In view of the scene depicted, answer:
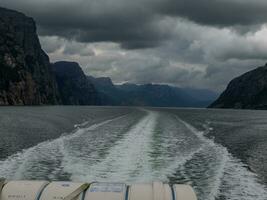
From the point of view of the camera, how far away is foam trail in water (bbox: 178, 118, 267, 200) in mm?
20844

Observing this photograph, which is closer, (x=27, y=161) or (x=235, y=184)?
(x=235, y=184)

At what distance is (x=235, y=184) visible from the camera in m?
23.4

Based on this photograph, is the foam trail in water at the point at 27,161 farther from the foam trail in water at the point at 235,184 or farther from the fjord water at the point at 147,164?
the foam trail in water at the point at 235,184

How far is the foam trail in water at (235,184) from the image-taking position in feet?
68.4

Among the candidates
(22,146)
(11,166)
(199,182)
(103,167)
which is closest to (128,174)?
(103,167)

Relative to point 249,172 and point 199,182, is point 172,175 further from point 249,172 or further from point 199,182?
point 249,172

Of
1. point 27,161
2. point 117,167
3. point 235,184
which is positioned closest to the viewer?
point 235,184

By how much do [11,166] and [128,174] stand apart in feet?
27.0

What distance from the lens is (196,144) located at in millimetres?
44281

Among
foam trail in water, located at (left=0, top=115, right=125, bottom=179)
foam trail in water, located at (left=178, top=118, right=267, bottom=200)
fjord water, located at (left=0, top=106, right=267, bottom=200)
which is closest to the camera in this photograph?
foam trail in water, located at (left=178, top=118, right=267, bottom=200)

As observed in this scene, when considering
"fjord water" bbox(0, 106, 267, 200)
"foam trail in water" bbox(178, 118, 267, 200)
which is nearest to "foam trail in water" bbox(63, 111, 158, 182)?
"fjord water" bbox(0, 106, 267, 200)

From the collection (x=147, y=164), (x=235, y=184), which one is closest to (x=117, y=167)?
(x=147, y=164)

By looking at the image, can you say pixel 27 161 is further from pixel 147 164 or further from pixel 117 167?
pixel 147 164

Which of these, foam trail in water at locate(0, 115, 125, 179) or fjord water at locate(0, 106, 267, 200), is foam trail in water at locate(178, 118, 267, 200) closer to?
fjord water at locate(0, 106, 267, 200)
